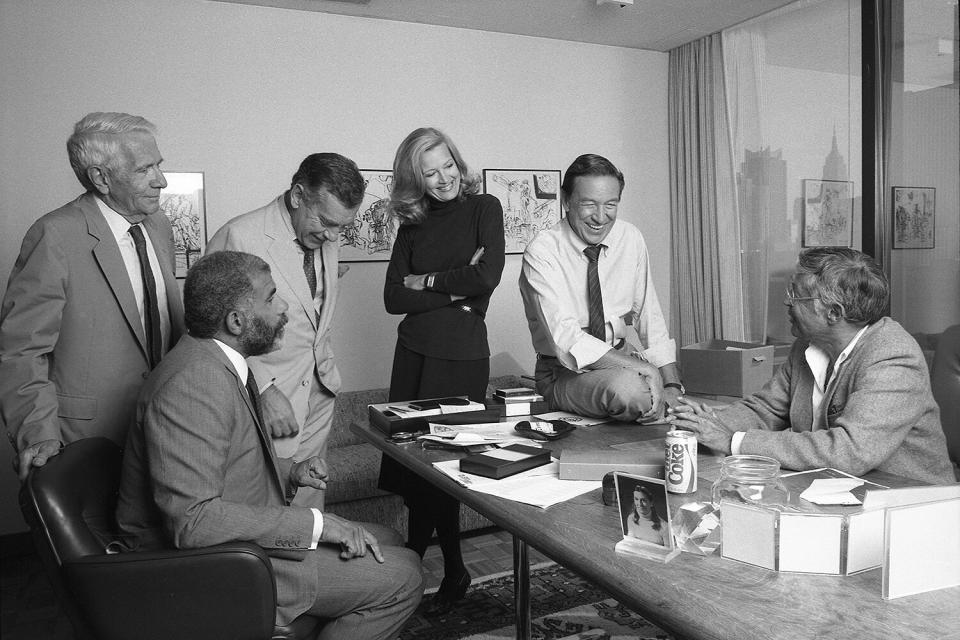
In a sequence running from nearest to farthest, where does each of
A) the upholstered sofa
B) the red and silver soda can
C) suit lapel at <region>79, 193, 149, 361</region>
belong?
the red and silver soda can → suit lapel at <region>79, 193, 149, 361</region> → the upholstered sofa

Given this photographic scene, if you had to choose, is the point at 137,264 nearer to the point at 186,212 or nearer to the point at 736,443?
the point at 736,443

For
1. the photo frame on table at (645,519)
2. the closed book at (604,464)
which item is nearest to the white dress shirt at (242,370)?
the closed book at (604,464)

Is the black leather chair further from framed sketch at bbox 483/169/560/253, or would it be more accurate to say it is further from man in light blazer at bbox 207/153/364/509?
framed sketch at bbox 483/169/560/253

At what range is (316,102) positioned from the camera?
4.79 metres

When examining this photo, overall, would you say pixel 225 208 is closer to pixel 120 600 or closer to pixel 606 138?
pixel 606 138

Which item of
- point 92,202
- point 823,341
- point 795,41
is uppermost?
point 795,41

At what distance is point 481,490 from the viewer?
72.4 inches

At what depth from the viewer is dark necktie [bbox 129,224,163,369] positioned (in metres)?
2.36

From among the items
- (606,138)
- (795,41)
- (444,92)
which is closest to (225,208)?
(444,92)

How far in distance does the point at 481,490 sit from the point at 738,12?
4.28m

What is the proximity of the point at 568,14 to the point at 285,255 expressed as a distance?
319cm

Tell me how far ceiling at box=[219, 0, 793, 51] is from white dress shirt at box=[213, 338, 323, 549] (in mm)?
3222

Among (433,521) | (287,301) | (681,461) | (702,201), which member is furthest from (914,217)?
(287,301)

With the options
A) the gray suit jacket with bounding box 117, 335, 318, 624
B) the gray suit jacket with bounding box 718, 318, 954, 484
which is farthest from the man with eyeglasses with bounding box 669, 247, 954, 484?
the gray suit jacket with bounding box 117, 335, 318, 624
